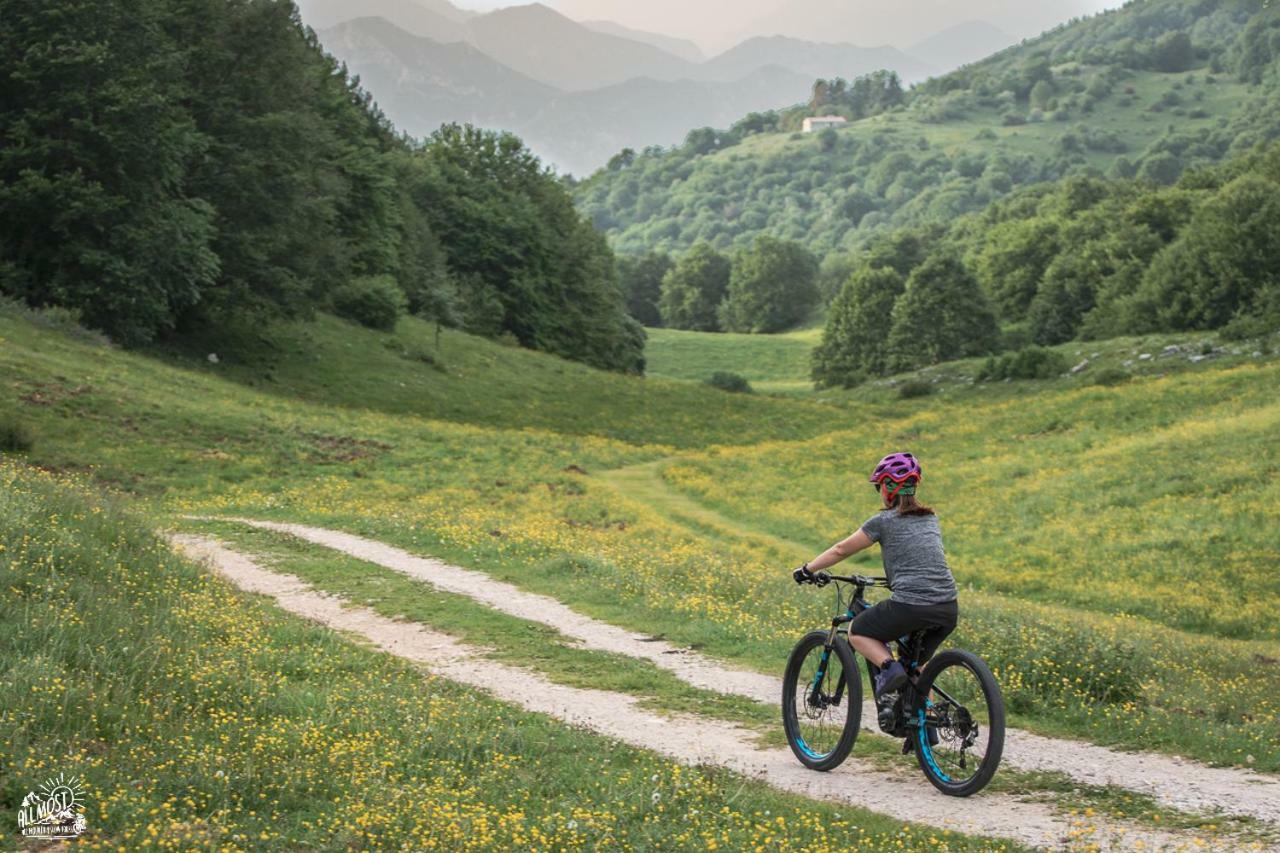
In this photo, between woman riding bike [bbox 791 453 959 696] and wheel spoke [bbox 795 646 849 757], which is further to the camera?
wheel spoke [bbox 795 646 849 757]

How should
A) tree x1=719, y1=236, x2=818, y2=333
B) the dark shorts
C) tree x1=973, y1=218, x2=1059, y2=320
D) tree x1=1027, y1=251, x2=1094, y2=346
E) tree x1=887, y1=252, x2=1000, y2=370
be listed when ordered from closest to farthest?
the dark shorts → tree x1=887, y1=252, x2=1000, y2=370 → tree x1=1027, y1=251, x2=1094, y2=346 → tree x1=973, y1=218, x2=1059, y2=320 → tree x1=719, y1=236, x2=818, y2=333

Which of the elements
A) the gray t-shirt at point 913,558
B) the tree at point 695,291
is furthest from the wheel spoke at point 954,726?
the tree at point 695,291

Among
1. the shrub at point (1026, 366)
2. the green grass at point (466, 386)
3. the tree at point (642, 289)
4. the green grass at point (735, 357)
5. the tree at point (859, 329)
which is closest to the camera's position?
the green grass at point (466, 386)

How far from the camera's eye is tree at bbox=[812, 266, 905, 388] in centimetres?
10950

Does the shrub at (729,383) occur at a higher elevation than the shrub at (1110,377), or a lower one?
A: lower

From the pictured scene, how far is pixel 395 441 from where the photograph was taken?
38000 millimetres

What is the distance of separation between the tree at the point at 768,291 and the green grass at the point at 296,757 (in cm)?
16475

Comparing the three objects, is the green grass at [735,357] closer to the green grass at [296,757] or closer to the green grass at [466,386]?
the green grass at [466,386]

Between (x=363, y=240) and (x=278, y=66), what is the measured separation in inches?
796

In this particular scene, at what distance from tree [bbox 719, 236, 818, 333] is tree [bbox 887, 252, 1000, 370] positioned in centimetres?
7075

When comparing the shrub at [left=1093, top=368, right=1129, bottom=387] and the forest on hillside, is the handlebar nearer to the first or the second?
the forest on hillside

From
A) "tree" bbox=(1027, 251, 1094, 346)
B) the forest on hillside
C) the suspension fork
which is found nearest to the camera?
the suspension fork

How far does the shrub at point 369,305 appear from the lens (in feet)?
205

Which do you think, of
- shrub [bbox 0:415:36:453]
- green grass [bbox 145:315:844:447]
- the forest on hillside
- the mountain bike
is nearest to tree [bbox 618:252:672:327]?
the forest on hillside
